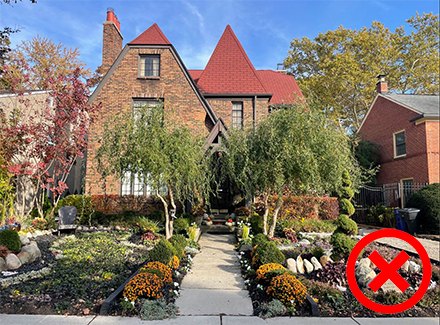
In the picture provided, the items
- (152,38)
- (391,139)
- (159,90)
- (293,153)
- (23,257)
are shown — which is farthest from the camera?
(391,139)

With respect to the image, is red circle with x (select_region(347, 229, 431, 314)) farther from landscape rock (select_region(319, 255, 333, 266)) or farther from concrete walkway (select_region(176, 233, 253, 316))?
landscape rock (select_region(319, 255, 333, 266))

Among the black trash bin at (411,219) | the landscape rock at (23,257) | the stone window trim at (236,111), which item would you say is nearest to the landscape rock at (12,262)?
the landscape rock at (23,257)

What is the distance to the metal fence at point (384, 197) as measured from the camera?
15453 mm

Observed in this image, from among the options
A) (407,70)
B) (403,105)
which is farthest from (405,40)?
(403,105)

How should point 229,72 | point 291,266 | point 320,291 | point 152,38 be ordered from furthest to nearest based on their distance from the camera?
1. point 229,72
2. point 152,38
3. point 291,266
4. point 320,291

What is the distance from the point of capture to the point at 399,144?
19.0 meters

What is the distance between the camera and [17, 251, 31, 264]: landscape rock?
6975mm

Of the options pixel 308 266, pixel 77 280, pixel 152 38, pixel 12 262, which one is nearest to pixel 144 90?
pixel 152 38

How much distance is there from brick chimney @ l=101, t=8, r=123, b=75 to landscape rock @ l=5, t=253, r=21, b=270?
38.3 ft

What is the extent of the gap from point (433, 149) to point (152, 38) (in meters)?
15.1

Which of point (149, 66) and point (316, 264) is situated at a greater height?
point (149, 66)

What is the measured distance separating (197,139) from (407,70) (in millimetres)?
23134

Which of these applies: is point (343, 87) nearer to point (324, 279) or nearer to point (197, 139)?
point (197, 139)

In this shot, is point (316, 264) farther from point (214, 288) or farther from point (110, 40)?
point (110, 40)
